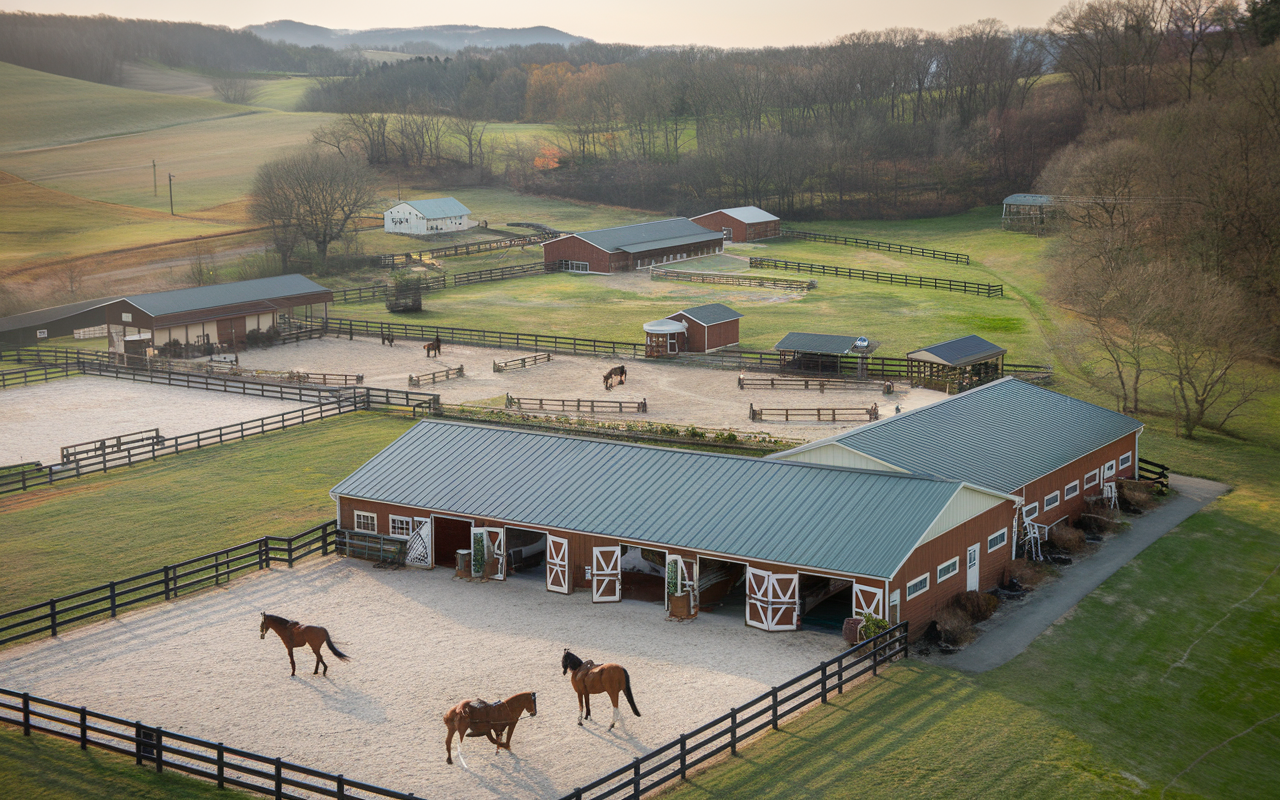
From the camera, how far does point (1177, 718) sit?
814 inches

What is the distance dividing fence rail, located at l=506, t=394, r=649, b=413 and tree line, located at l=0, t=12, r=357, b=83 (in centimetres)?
11633

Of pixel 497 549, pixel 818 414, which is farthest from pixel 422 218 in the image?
pixel 497 549

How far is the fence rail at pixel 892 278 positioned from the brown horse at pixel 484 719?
59824mm

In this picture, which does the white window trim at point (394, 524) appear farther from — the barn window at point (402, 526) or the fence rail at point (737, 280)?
the fence rail at point (737, 280)

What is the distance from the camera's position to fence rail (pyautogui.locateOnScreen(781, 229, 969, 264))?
8694 centimetres

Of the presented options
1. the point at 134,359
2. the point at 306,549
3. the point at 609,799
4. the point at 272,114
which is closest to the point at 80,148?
the point at 272,114

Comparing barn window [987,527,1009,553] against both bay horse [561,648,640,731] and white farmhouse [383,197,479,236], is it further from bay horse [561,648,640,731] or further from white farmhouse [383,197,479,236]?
white farmhouse [383,197,479,236]

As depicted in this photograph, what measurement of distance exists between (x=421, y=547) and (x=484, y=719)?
1097cm

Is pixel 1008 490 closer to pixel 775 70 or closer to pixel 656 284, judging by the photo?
pixel 656 284

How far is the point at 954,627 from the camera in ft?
→ 75.8

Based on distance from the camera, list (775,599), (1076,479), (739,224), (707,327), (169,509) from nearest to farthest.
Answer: (775,599) → (1076,479) → (169,509) → (707,327) → (739,224)

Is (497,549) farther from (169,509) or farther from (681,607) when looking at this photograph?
(169,509)

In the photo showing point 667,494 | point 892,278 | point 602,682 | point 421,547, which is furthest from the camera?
point 892,278

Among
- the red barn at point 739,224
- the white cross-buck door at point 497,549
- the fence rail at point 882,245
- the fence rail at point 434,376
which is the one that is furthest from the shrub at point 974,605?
the red barn at point 739,224
